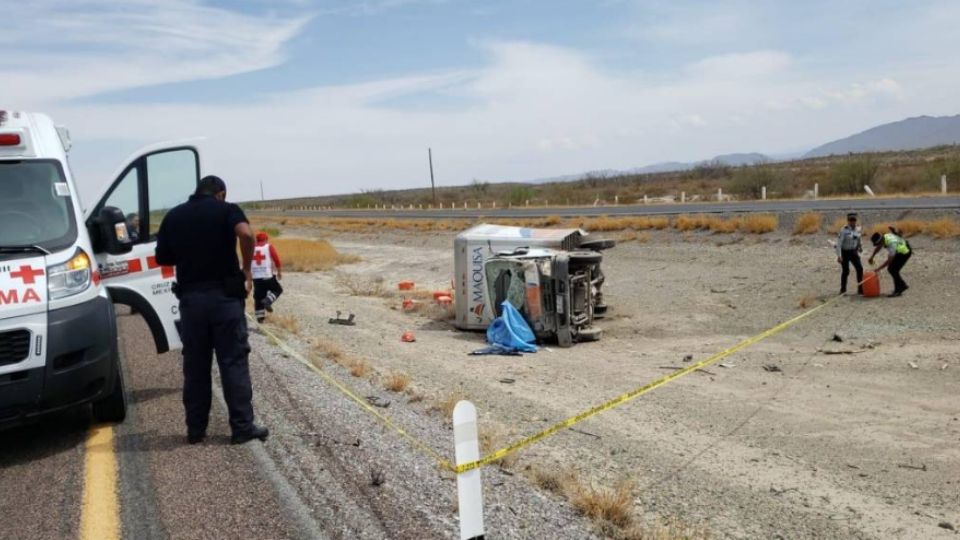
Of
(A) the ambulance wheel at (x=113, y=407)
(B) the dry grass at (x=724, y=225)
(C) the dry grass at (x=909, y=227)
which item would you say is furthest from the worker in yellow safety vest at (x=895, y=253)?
(A) the ambulance wheel at (x=113, y=407)

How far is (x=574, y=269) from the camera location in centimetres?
1557

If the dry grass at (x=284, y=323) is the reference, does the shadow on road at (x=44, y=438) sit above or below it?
above

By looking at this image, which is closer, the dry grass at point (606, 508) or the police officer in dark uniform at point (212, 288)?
the dry grass at point (606, 508)

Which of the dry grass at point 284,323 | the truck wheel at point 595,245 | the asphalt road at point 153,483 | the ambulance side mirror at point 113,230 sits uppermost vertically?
the ambulance side mirror at point 113,230

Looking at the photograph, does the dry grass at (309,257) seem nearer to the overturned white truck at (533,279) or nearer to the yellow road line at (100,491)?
the overturned white truck at (533,279)

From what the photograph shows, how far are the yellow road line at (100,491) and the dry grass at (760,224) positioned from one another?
79.6ft

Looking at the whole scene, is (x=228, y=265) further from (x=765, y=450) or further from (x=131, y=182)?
(x=765, y=450)

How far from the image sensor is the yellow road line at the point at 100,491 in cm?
417

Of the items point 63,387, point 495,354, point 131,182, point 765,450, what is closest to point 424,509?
point 63,387

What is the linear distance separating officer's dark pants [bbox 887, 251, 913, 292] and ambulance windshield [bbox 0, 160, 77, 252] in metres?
16.1

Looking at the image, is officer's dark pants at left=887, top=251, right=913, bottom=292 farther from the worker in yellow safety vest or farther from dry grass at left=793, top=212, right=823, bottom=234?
dry grass at left=793, top=212, right=823, bottom=234

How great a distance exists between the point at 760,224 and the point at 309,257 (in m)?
18.3

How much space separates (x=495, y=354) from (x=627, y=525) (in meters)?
9.56

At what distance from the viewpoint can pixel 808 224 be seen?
25438 millimetres
